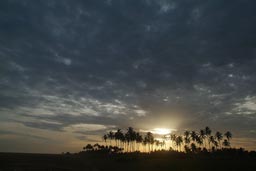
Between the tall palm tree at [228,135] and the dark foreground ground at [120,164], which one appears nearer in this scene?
the dark foreground ground at [120,164]

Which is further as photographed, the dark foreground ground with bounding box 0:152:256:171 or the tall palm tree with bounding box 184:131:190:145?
the tall palm tree with bounding box 184:131:190:145

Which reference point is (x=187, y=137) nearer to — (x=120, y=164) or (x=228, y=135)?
(x=228, y=135)

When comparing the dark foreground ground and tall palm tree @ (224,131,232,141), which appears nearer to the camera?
the dark foreground ground

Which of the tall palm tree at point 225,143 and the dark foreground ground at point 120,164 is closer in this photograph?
the dark foreground ground at point 120,164

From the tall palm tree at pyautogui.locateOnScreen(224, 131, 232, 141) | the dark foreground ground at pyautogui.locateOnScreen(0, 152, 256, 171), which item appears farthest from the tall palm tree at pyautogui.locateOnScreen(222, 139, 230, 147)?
the dark foreground ground at pyautogui.locateOnScreen(0, 152, 256, 171)

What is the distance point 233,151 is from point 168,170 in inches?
3565

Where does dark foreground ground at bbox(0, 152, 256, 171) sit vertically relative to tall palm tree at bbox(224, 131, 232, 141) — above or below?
below

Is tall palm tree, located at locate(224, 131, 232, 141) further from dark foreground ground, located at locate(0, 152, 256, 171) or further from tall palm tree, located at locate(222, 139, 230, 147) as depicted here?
dark foreground ground, located at locate(0, 152, 256, 171)

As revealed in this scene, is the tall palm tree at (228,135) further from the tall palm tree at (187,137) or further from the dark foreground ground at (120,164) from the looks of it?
the dark foreground ground at (120,164)

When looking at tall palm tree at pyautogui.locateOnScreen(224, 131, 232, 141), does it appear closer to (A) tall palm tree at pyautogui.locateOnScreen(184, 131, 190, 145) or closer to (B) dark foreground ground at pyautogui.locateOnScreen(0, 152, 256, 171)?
(A) tall palm tree at pyautogui.locateOnScreen(184, 131, 190, 145)

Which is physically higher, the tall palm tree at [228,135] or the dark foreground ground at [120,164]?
the tall palm tree at [228,135]

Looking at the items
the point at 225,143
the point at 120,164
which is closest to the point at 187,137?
the point at 225,143

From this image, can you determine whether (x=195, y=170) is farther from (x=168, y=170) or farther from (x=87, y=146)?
(x=87, y=146)

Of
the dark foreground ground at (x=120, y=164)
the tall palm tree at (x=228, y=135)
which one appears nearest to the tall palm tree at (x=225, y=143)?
the tall palm tree at (x=228, y=135)
